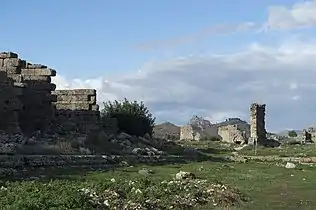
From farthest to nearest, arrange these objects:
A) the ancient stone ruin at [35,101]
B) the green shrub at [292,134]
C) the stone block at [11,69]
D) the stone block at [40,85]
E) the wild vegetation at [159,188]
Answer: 1. the green shrub at [292,134]
2. the stone block at [11,69]
3. the stone block at [40,85]
4. the ancient stone ruin at [35,101]
5. the wild vegetation at [159,188]

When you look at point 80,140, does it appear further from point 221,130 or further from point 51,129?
point 221,130

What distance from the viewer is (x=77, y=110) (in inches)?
1615

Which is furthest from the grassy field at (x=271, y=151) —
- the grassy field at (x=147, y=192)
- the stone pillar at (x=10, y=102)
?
the grassy field at (x=147, y=192)

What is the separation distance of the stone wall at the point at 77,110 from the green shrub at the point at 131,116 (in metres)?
4.89

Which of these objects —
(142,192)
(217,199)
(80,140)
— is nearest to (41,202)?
(142,192)

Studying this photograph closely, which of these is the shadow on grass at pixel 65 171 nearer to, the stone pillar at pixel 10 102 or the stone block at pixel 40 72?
the stone pillar at pixel 10 102

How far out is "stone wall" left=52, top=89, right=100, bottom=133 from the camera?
3881 centimetres

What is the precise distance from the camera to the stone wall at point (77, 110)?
127ft

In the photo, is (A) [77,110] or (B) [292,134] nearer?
(A) [77,110]

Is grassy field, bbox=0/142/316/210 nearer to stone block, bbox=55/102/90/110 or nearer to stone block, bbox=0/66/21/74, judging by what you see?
stone block, bbox=0/66/21/74

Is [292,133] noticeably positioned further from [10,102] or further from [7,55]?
[10,102]

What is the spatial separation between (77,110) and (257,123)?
71.8 feet

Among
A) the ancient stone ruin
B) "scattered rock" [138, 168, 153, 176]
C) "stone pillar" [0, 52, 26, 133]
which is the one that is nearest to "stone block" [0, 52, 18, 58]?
the ancient stone ruin

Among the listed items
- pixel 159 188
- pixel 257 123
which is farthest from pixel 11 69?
pixel 257 123
